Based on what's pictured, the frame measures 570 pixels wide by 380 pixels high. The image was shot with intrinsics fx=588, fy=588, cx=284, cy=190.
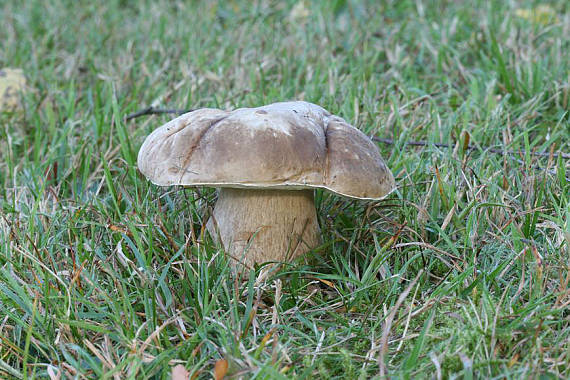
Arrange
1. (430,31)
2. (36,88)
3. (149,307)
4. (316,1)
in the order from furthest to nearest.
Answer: (316,1) → (430,31) → (36,88) → (149,307)

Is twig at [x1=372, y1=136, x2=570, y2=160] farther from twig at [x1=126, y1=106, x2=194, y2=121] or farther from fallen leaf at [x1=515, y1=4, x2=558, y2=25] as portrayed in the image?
fallen leaf at [x1=515, y1=4, x2=558, y2=25]

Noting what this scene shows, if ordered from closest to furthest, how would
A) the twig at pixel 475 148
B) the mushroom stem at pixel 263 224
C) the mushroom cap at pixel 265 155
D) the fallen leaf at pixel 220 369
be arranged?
the fallen leaf at pixel 220 369, the mushroom cap at pixel 265 155, the mushroom stem at pixel 263 224, the twig at pixel 475 148

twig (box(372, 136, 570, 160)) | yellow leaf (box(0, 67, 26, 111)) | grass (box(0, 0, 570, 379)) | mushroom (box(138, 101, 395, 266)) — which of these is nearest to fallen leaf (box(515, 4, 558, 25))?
grass (box(0, 0, 570, 379))

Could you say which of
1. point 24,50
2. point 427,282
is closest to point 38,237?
point 427,282

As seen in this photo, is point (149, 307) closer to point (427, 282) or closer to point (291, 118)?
point (291, 118)

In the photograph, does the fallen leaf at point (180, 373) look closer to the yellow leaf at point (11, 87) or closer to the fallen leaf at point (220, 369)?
the fallen leaf at point (220, 369)

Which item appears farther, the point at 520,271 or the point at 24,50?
the point at 24,50

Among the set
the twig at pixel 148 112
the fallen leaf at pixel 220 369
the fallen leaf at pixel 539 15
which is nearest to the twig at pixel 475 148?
the twig at pixel 148 112
